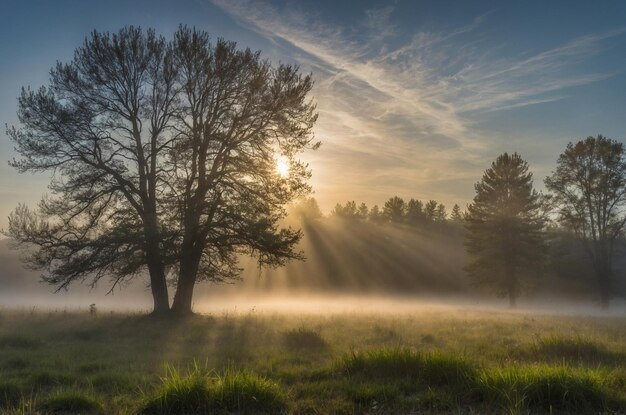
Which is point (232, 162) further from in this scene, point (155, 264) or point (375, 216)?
point (375, 216)

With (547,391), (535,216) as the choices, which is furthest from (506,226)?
(547,391)

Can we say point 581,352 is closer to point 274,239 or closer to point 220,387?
point 220,387

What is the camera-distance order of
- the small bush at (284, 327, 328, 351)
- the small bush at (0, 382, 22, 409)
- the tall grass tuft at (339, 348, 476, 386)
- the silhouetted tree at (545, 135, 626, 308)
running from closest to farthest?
the small bush at (0, 382, 22, 409) < the tall grass tuft at (339, 348, 476, 386) < the small bush at (284, 327, 328, 351) < the silhouetted tree at (545, 135, 626, 308)

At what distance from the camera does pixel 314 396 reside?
5973mm

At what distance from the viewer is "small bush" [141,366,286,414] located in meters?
5.09

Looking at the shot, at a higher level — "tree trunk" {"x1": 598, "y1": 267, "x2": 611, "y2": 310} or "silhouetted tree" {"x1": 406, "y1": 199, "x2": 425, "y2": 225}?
"silhouetted tree" {"x1": 406, "y1": 199, "x2": 425, "y2": 225}

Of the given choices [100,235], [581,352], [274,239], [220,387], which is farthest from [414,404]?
[100,235]

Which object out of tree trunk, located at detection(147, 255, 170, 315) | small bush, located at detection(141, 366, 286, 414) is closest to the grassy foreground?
small bush, located at detection(141, 366, 286, 414)

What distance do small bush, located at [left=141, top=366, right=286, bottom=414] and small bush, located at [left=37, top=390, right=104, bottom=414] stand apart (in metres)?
0.81

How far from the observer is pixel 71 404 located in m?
5.51

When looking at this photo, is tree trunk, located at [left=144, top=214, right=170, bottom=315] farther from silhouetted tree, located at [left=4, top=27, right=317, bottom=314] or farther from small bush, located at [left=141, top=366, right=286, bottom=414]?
small bush, located at [left=141, top=366, right=286, bottom=414]

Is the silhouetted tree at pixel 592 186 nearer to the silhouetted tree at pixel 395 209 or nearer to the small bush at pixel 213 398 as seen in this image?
the small bush at pixel 213 398

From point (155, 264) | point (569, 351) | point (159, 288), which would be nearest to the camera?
→ point (569, 351)

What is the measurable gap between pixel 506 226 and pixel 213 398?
34240mm
